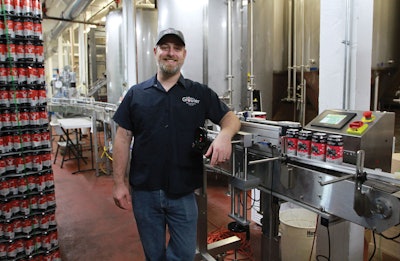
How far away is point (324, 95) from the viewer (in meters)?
1.96

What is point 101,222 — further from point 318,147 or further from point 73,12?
point 73,12

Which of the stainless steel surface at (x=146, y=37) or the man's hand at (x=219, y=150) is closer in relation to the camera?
the man's hand at (x=219, y=150)

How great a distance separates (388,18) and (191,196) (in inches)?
94.1

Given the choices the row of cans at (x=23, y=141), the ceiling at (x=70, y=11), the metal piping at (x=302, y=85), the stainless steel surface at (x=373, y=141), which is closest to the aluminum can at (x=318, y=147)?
the stainless steel surface at (x=373, y=141)

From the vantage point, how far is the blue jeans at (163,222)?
56.3 inches

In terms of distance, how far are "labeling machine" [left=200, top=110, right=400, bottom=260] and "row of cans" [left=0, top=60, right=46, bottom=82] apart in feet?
4.55

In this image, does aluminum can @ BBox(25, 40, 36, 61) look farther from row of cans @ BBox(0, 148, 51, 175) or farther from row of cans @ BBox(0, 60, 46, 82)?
row of cans @ BBox(0, 148, 51, 175)

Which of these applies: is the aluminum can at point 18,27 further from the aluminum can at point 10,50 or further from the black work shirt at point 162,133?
the black work shirt at point 162,133

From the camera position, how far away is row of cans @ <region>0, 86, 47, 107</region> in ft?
6.72

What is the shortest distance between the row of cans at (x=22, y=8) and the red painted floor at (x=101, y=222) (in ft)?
5.82

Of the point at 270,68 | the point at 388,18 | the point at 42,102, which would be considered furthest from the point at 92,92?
the point at 388,18

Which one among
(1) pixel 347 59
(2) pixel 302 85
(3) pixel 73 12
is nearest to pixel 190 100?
(1) pixel 347 59

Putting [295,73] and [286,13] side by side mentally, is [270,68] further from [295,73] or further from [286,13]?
[286,13]

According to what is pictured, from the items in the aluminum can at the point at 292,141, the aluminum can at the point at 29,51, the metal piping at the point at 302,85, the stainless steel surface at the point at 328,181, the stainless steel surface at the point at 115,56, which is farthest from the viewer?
the stainless steel surface at the point at 115,56
